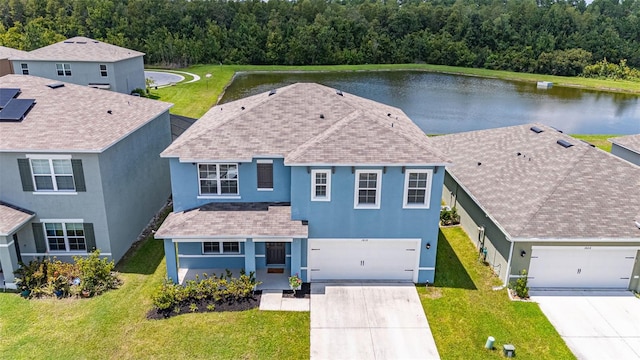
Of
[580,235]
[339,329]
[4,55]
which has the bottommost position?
[339,329]

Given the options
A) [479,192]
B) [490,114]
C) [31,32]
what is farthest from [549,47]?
[31,32]

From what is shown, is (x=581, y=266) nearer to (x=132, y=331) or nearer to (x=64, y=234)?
(x=132, y=331)

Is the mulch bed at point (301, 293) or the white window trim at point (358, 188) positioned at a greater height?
the white window trim at point (358, 188)

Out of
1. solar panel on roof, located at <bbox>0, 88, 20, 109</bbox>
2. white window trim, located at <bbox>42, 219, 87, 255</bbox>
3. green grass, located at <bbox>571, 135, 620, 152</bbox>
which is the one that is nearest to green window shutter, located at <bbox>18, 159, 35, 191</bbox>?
white window trim, located at <bbox>42, 219, 87, 255</bbox>

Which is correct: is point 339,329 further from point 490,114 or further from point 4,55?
point 490,114

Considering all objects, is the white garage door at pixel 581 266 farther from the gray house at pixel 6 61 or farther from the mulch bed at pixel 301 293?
the gray house at pixel 6 61

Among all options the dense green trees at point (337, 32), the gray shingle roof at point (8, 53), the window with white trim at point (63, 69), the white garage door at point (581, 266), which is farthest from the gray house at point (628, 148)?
the dense green trees at point (337, 32)

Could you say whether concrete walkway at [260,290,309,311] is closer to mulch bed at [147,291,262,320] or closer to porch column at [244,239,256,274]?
mulch bed at [147,291,262,320]
